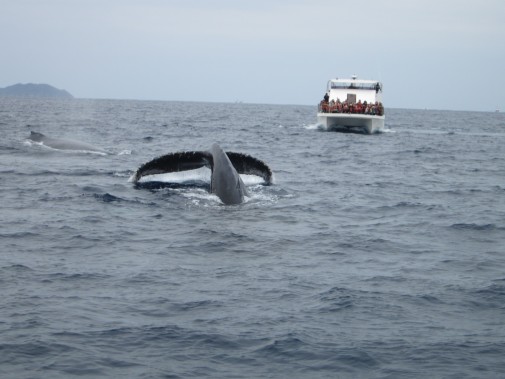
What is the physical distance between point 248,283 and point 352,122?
44190 millimetres

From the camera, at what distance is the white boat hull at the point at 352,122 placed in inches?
2019

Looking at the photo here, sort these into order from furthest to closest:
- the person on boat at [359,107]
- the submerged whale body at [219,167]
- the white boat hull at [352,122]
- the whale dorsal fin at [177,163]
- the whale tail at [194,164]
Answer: the person on boat at [359,107] → the white boat hull at [352,122] → the whale tail at [194,164] → the whale dorsal fin at [177,163] → the submerged whale body at [219,167]

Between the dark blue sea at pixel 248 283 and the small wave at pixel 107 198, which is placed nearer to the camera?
the dark blue sea at pixel 248 283

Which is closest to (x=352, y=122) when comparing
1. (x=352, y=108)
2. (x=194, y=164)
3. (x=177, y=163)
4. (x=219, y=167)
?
(x=352, y=108)

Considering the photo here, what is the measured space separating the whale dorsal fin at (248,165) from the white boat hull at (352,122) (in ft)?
109

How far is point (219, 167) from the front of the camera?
15.8m

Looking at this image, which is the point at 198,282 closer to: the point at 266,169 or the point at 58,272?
the point at 58,272

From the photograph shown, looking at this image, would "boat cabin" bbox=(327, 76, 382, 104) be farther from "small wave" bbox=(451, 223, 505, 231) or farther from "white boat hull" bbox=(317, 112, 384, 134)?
"small wave" bbox=(451, 223, 505, 231)

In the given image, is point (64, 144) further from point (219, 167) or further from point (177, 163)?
point (219, 167)

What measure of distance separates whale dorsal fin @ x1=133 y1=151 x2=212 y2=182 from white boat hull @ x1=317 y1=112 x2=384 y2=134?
34034 mm

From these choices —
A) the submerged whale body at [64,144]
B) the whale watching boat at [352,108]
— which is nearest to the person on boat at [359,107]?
the whale watching boat at [352,108]

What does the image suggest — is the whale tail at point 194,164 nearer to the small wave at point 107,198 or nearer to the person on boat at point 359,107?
the small wave at point 107,198

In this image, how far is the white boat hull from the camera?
5128 cm

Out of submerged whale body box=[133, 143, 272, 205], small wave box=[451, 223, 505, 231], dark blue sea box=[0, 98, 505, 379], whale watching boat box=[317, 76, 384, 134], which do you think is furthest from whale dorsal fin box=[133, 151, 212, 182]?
whale watching boat box=[317, 76, 384, 134]
